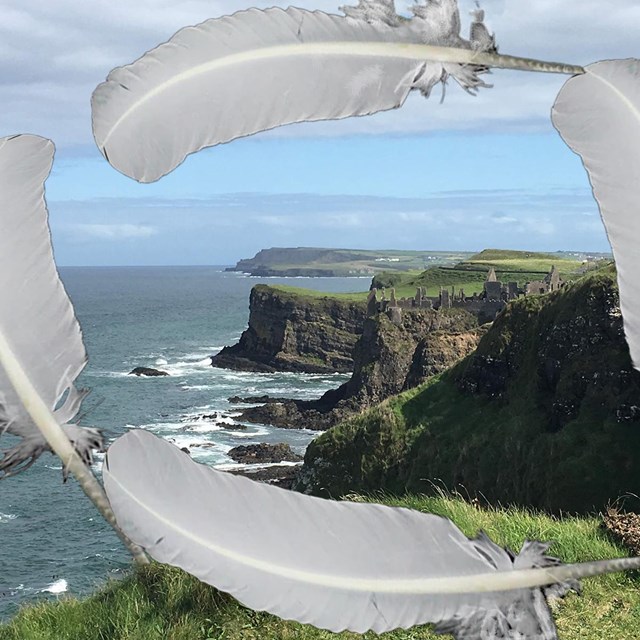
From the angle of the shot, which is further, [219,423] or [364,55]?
[219,423]

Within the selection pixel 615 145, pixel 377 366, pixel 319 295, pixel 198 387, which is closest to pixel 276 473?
pixel 377 366

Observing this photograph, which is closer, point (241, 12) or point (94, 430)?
Answer: point (241, 12)

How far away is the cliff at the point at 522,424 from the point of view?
18.1 m

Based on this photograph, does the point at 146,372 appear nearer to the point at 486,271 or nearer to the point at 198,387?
the point at 198,387

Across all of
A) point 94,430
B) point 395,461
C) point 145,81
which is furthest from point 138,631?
point 395,461

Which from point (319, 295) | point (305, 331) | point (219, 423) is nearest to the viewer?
point (219, 423)

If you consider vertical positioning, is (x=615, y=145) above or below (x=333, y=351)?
above

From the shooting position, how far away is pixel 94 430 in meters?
1.64

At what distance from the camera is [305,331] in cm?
6944

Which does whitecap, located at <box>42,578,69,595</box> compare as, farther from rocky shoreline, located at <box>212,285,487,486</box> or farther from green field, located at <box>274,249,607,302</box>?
green field, located at <box>274,249,607,302</box>

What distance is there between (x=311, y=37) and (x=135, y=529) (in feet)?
3.39

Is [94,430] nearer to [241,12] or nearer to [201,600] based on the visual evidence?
[241,12]

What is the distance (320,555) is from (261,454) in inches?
1403

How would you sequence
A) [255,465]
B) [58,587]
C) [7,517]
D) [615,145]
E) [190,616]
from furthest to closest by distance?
1. [255,465]
2. [7,517]
3. [58,587]
4. [190,616]
5. [615,145]
